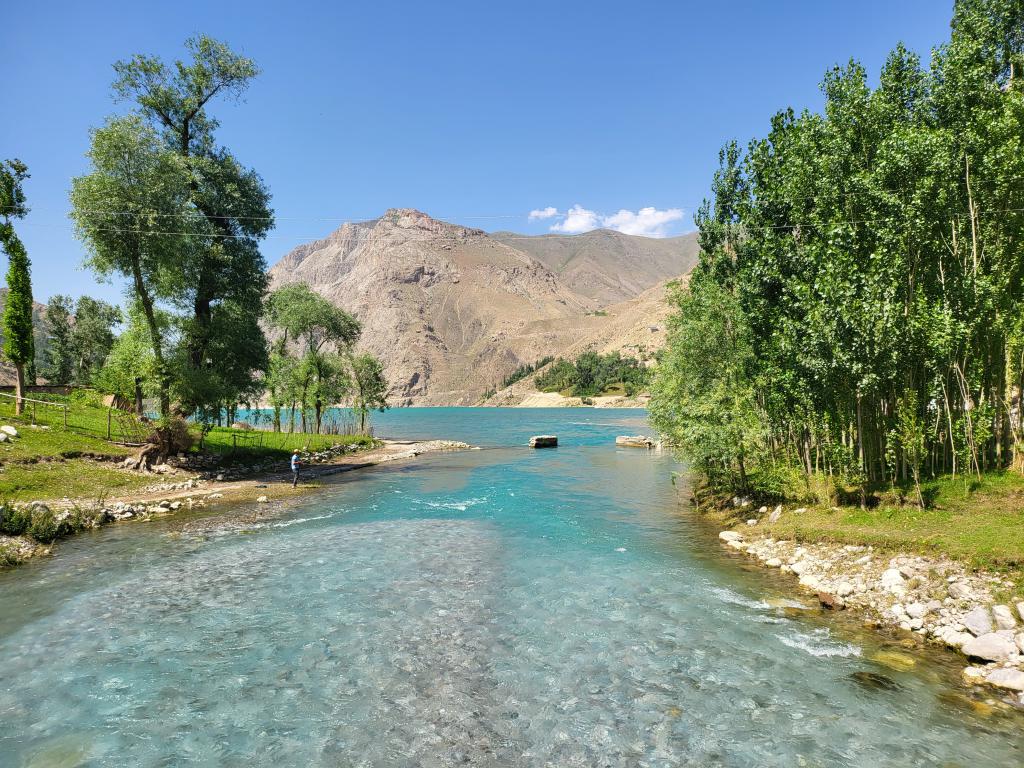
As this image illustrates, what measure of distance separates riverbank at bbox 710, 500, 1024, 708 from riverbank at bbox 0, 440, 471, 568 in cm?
2661

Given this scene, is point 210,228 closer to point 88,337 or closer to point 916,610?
point 916,610

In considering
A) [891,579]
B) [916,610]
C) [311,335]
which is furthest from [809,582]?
[311,335]

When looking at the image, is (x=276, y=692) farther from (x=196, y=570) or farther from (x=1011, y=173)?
(x=1011, y=173)

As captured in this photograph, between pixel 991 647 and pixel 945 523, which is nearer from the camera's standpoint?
pixel 991 647

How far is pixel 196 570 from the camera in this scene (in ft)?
57.7

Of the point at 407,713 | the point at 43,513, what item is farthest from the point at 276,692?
the point at 43,513

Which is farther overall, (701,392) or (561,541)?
(701,392)

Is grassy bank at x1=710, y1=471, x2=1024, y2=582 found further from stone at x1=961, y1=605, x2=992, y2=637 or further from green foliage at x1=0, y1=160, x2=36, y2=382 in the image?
green foliage at x1=0, y1=160, x2=36, y2=382

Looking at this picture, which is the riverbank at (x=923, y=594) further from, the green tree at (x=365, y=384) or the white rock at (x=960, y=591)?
the green tree at (x=365, y=384)

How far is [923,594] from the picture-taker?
13070 mm

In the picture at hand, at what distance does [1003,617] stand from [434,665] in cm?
1264

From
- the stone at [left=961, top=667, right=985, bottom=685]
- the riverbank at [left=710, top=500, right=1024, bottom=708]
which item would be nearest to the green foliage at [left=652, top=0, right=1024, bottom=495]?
the riverbank at [left=710, top=500, right=1024, bottom=708]

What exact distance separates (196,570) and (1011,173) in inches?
1191

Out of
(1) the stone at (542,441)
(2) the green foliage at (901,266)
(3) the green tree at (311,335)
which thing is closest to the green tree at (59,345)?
(3) the green tree at (311,335)
